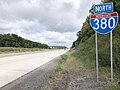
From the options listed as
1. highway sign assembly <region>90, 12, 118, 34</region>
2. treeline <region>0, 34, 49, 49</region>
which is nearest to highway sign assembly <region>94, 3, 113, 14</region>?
highway sign assembly <region>90, 12, 118, 34</region>

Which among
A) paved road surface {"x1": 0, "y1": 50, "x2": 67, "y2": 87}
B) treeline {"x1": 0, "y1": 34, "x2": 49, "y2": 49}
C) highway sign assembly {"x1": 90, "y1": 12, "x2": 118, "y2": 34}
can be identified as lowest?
paved road surface {"x1": 0, "y1": 50, "x2": 67, "y2": 87}

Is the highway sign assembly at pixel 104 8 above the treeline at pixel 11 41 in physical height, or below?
below

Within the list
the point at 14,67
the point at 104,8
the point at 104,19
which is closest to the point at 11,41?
the point at 14,67

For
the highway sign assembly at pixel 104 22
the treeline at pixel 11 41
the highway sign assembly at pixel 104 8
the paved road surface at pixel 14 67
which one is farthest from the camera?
the treeline at pixel 11 41

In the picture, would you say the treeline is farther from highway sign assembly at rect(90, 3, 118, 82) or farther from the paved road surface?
highway sign assembly at rect(90, 3, 118, 82)

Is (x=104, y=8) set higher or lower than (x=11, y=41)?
lower

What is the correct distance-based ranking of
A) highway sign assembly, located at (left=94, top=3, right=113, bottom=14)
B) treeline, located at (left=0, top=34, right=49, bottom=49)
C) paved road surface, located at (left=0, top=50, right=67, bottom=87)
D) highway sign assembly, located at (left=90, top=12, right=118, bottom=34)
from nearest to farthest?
highway sign assembly, located at (left=90, top=12, right=118, bottom=34) → highway sign assembly, located at (left=94, top=3, right=113, bottom=14) → paved road surface, located at (left=0, top=50, right=67, bottom=87) → treeline, located at (left=0, top=34, right=49, bottom=49)

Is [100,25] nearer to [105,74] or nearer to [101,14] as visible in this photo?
[101,14]

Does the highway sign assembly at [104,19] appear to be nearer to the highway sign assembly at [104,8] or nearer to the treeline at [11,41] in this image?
the highway sign assembly at [104,8]

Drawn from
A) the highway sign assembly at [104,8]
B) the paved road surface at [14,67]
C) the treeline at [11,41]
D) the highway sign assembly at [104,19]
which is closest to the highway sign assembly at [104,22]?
the highway sign assembly at [104,19]

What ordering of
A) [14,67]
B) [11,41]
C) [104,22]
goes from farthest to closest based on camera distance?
1. [11,41]
2. [14,67]
3. [104,22]

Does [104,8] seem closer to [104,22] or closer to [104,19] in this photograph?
[104,19]

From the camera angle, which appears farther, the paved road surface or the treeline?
the treeline

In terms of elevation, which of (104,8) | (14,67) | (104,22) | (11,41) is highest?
(11,41)
